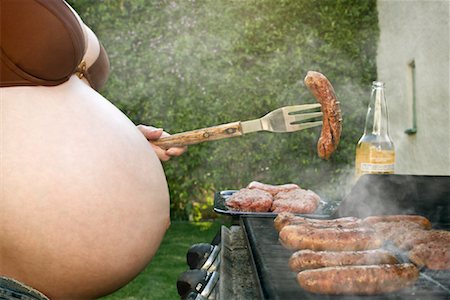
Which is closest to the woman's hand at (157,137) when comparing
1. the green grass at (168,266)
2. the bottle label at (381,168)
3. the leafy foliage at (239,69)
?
the bottle label at (381,168)

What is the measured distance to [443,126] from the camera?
4480 millimetres

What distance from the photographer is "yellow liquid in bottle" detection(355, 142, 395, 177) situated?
2.61m

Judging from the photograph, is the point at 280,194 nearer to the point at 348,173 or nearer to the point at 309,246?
the point at 309,246

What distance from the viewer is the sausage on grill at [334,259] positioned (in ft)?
4.89

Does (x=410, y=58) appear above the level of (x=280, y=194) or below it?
above

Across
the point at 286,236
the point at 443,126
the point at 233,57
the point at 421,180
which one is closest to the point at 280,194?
the point at 421,180

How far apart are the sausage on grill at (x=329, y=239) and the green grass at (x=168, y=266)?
3.02 metres

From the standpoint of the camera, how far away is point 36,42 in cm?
176

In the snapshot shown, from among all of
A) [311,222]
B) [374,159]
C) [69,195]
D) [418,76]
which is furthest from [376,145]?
[418,76]

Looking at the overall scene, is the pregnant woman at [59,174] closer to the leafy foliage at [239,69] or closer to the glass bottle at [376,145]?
the glass bottle at [376,145]

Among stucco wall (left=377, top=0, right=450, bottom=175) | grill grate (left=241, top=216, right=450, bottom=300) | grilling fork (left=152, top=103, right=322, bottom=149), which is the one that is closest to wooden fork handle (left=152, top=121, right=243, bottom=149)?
grilling fork (left=152, top=103, right=322, bottom=149)

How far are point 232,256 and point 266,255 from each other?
327mm

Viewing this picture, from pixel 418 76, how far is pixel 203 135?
130 inches

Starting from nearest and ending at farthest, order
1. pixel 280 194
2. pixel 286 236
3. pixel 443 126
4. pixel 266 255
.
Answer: pixel 266 255
pixel 286 236
pixel 280 194
pixel 443 126
